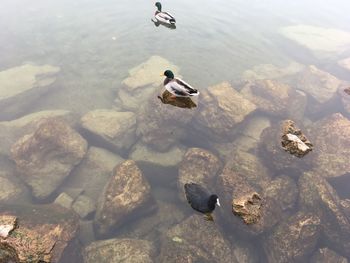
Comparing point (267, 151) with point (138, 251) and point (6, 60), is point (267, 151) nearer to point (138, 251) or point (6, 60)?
point (138, 251)

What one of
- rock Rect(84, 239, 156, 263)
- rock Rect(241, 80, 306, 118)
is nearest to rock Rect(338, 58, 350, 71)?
rock Rect(241, 80, 306, 118)

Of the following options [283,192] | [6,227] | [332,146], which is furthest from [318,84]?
[6,227]

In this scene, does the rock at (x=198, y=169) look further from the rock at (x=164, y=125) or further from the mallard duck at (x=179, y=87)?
the mallard duck at (x=179, y=87)

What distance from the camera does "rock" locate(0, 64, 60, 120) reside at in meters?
14.7

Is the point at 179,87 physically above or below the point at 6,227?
above

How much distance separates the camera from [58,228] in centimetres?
854

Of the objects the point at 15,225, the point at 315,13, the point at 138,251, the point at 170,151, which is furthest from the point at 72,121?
the point at 315,13

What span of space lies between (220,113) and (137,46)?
36.8 ft

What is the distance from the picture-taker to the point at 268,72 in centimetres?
1973

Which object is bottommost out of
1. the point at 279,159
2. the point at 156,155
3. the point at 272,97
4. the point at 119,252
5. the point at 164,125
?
the point at 156,155

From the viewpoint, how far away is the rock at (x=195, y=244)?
8605 millimetres

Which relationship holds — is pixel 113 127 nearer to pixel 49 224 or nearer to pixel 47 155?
pixel 47 155

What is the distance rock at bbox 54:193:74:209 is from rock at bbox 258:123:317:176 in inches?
280

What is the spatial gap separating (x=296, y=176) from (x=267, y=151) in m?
1.30
